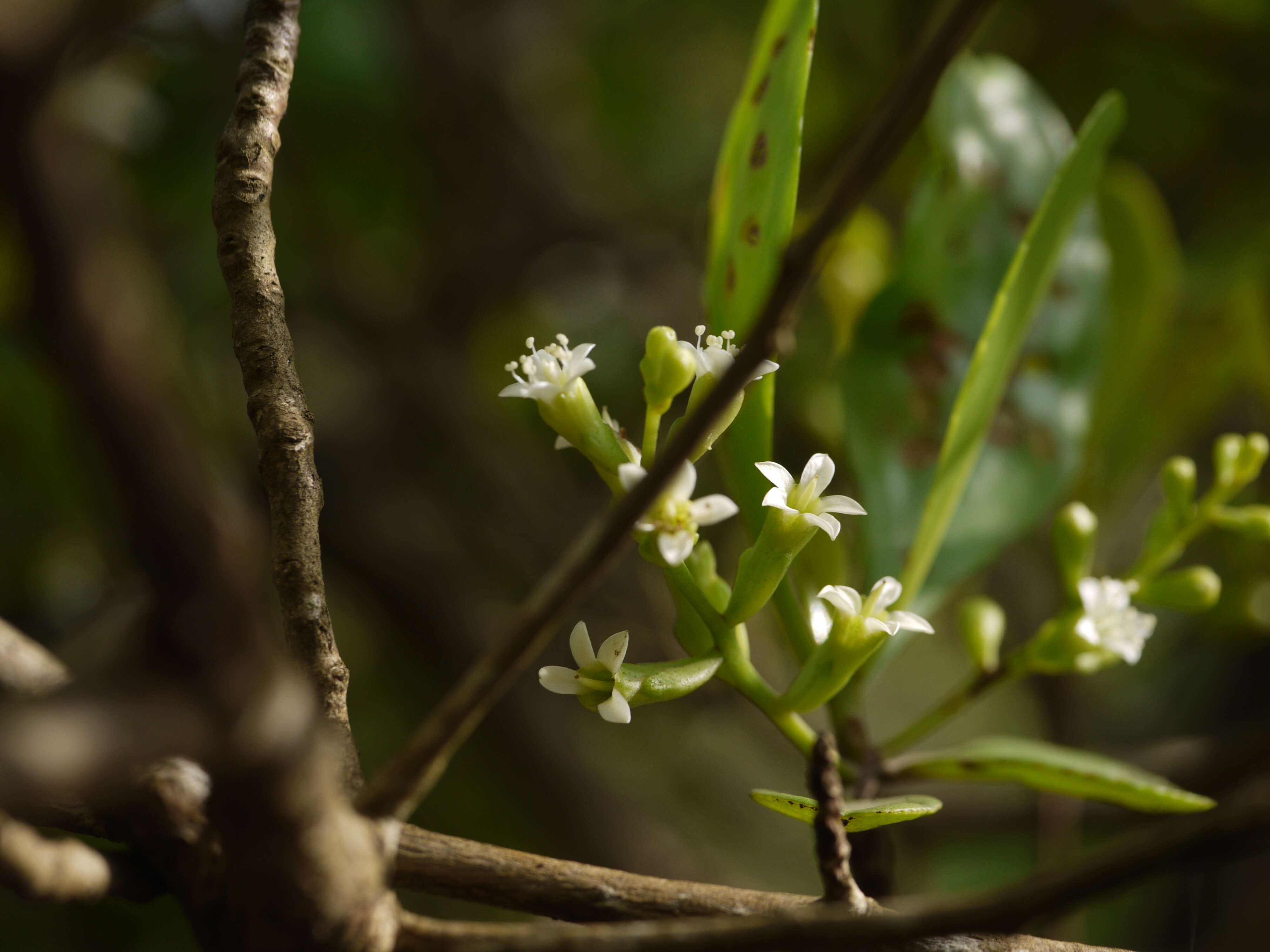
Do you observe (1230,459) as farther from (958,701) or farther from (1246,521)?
(958,701)

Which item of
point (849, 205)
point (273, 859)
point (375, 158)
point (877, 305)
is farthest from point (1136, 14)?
point (273, 859)

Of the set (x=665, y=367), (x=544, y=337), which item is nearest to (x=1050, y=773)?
(x=665, y=367)

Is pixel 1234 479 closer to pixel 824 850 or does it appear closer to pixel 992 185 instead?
pixel 992 185

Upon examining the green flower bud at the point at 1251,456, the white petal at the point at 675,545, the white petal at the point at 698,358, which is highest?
the green flower bud at the point at 1251,456

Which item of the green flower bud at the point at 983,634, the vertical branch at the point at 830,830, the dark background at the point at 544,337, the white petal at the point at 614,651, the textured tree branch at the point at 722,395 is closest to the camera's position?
the textured tree branch at the point at 722,395

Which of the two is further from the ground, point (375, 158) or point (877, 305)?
point (375, 158)

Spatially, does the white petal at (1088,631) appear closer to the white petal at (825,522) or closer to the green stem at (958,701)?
the green stem at (958,701)

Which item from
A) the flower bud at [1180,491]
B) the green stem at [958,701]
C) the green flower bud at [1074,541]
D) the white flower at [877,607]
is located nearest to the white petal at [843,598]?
the white flower at [877,607]

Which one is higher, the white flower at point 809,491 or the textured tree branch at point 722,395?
A: the white flower at point 809,491
